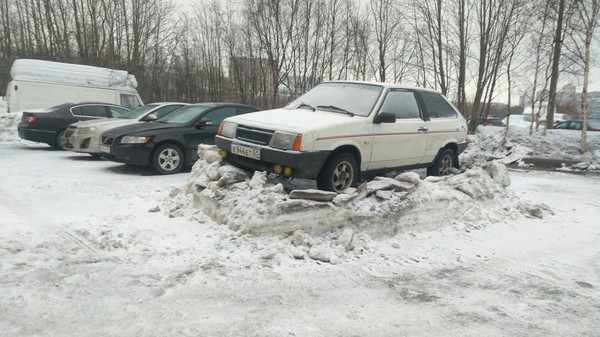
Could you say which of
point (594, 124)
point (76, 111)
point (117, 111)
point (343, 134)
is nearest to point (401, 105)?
point (343, 134)

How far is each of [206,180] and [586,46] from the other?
42.7ft

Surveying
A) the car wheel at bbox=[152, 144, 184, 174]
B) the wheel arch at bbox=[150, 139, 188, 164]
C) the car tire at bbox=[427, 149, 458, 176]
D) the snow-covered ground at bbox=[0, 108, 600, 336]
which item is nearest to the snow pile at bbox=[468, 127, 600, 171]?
the car tire at bbox=[427, 149, 458, 176]

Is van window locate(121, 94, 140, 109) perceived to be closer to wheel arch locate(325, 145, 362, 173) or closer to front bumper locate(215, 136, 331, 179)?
front bumper locate(215, 136, 331, 179)

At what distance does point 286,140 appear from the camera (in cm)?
529

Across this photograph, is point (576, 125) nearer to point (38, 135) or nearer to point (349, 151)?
point (349, 151)

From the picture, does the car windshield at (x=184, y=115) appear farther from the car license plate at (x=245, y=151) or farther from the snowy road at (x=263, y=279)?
the car license plate at (x=245, y=151)

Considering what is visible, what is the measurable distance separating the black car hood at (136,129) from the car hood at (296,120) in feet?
10.2

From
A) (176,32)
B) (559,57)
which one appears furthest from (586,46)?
(176,32)

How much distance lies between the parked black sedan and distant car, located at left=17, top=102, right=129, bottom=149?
3.91 meters

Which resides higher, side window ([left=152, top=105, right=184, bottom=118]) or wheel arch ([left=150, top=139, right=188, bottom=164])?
side window ([left=152, top=105, right=184, bottom=118])

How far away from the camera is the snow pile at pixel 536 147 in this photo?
13.4 meters

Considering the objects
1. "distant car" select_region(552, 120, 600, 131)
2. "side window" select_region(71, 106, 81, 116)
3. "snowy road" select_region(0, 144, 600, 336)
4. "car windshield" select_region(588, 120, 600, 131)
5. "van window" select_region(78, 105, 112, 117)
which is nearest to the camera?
"snowy road" select_region(0, 144, 600, 336)

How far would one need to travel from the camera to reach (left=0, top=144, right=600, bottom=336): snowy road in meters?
3.15

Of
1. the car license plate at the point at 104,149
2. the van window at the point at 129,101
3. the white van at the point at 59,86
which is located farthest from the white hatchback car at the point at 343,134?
the white van at the point at 59,86
